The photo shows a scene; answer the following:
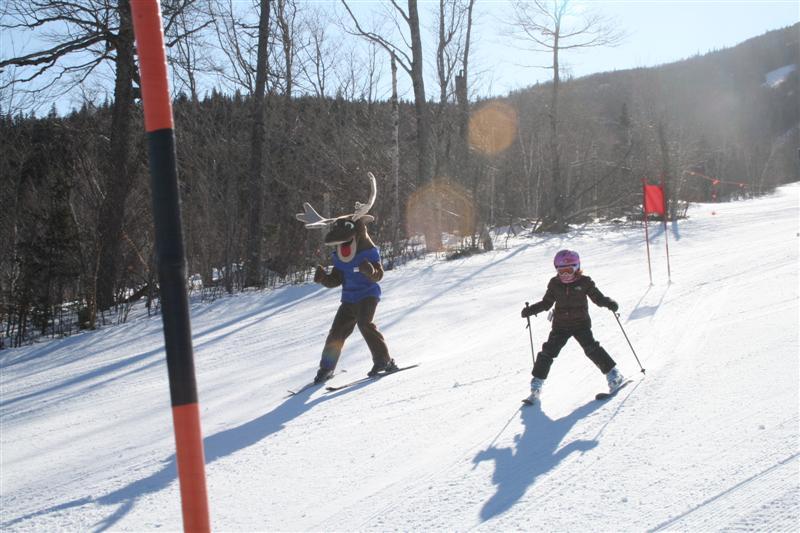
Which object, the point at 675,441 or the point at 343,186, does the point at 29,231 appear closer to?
the point at 343,186

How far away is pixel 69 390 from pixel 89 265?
4518 mm

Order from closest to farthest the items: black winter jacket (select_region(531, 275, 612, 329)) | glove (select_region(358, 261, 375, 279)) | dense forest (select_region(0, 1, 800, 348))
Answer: black winter jacket (select_region(531, 275, 612, 329))
glove (select_region(358, 261, 375, 279))
dense forest (select_region(0, 1, 800, 348))

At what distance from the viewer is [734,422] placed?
4523 mm

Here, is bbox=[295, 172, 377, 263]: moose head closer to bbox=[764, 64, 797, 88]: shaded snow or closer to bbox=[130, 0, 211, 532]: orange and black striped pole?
bbox=[130, 0, 211, 532]: orange and black striped pole

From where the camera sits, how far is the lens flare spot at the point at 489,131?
83.4 ft

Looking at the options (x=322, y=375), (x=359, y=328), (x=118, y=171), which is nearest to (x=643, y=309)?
(x=359, y=328)

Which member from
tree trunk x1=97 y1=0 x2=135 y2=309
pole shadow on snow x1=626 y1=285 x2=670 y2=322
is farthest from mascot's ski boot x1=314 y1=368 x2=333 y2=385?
tree trunk x1=97 y1=0 x2=135 y2=309

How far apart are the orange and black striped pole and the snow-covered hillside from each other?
2.59 meters

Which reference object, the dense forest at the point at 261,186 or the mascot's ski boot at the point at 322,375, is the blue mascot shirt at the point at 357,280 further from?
the dense forest at the point at 261,186

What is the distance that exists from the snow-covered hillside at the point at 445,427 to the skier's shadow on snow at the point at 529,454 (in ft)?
0.05

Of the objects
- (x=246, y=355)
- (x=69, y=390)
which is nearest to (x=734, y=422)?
(x=246, y=355)

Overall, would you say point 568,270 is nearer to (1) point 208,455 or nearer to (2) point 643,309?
(1) point 208,455

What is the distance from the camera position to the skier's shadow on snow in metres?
3.82

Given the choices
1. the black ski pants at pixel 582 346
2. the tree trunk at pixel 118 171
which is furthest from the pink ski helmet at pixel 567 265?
the tree trunk at pixel 118 171
